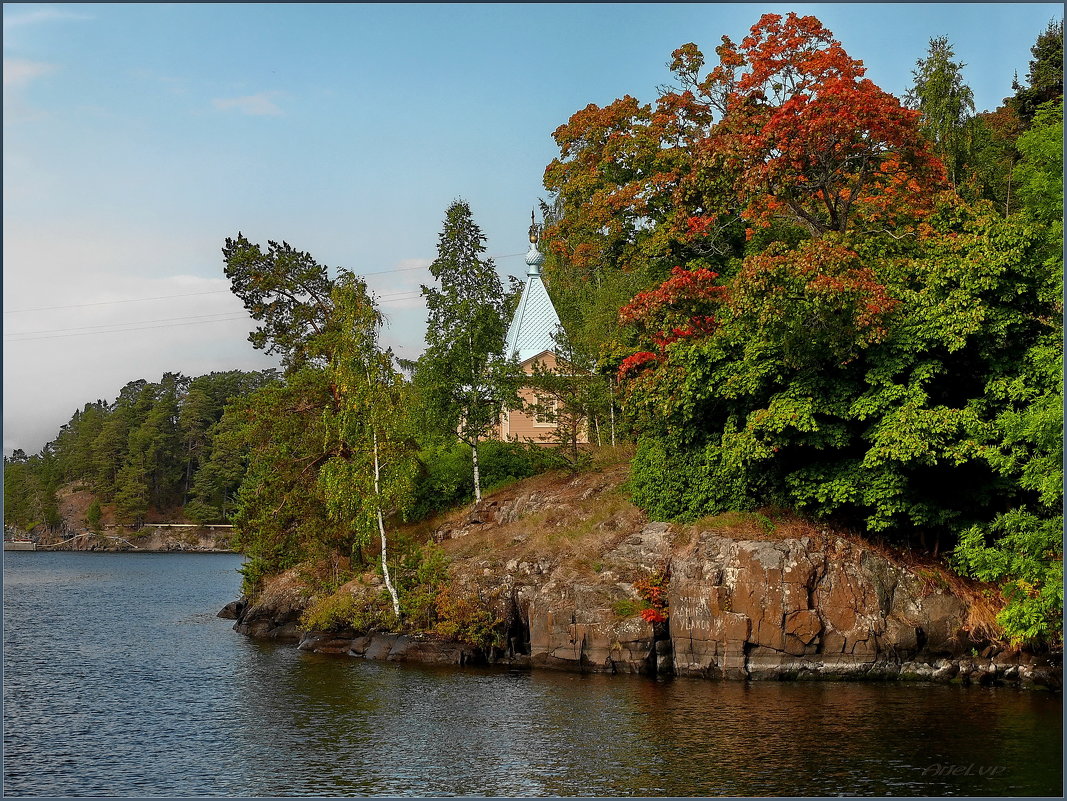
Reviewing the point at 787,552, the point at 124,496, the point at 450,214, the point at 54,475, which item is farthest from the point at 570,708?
the point at 54,475

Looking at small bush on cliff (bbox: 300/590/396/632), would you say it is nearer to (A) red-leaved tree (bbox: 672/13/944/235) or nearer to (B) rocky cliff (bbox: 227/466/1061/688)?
(B) rocky cliff (bbox: 227/466/1061/688)

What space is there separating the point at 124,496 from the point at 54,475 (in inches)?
950

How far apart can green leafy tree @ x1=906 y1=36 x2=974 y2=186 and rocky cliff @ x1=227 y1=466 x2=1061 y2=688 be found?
24.1 m


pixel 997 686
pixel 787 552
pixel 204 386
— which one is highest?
pixel 204 386

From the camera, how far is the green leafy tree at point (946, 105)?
161 ft

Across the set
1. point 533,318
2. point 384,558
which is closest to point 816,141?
point 384,558

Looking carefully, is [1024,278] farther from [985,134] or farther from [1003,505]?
[985,134]

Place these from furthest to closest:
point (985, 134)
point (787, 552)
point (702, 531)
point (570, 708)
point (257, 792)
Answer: point (985, 134) < point (702, 531) < point (787, 552) < point (570, 708) < point (257, 792)

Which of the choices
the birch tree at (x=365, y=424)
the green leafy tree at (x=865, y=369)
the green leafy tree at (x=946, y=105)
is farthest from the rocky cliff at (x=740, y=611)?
the green leafy tree at (x=946, y=105)

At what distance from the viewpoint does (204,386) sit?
14575 centimetres

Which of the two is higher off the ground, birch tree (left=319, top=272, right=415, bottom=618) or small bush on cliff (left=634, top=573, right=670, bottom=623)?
birch tree (left=319, top=272, right=415, bottom=618)

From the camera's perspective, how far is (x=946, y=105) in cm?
4938

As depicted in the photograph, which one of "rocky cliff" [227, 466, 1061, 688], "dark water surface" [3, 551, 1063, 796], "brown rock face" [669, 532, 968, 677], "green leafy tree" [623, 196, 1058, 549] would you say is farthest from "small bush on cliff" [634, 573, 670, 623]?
"green leafy tree" [623, 196, 1058, 549]

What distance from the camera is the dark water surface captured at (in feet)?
68.3
